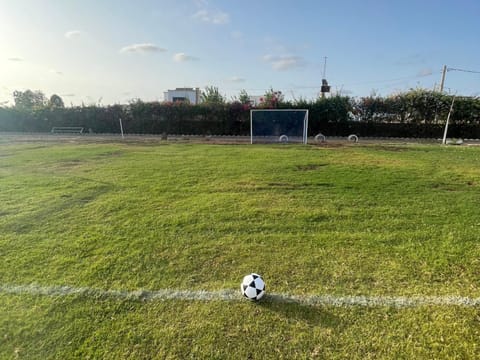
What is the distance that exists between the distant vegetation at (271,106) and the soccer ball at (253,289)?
53.7 feet

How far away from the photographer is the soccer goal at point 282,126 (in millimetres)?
14555

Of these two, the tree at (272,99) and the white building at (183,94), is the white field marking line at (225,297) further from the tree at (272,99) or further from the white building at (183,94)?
the white building at (183,94)

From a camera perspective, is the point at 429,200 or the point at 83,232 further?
the point at 429,200

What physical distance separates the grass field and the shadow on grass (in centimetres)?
1

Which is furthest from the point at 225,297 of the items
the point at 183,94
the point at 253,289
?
Result: the point at 183,94

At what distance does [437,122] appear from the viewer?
53.2 feet

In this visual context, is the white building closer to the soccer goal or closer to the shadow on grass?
the soccer goal

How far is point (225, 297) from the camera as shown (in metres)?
2.47

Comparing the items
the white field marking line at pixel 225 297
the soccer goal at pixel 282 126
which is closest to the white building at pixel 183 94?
the soccer goal at pixel 282 126

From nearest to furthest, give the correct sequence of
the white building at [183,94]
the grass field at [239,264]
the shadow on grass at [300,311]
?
the grass field at [239,264]
the shadow on grass at [300,311]
the white building at [183,94]

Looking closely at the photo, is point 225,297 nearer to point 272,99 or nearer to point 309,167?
point 309,167

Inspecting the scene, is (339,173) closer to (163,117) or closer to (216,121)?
(216,121)

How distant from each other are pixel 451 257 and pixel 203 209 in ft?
10.8

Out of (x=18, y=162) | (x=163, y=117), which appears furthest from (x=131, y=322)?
(x=163, y=117)
